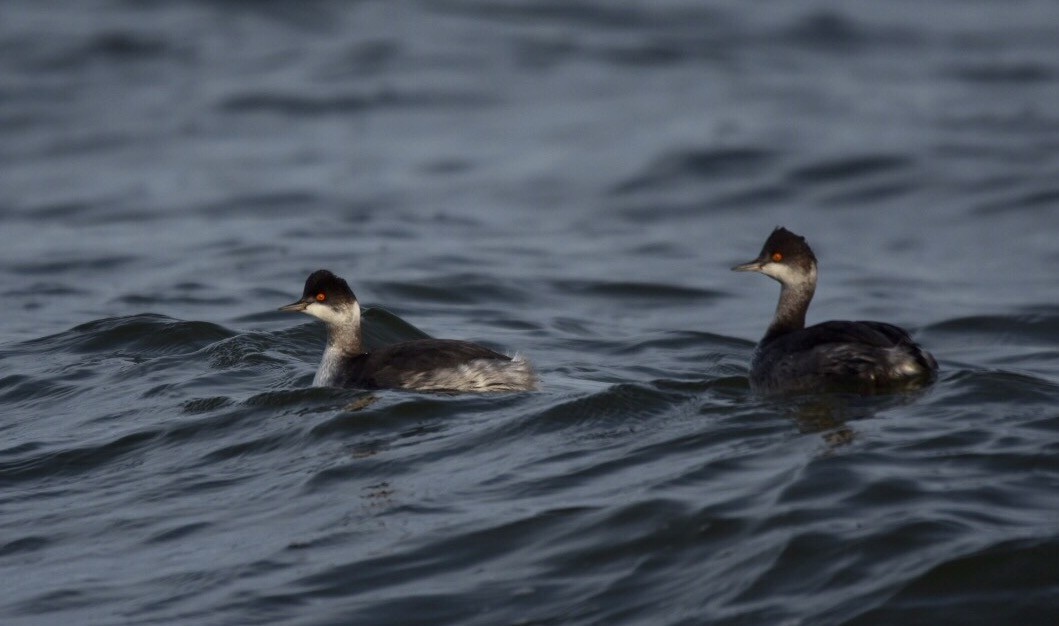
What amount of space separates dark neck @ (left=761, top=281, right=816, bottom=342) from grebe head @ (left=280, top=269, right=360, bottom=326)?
8.67ft

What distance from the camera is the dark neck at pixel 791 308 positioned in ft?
Result: 34.5

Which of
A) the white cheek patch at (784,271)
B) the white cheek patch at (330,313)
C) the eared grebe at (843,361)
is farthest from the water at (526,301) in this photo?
the white cheek patch at (784,271)

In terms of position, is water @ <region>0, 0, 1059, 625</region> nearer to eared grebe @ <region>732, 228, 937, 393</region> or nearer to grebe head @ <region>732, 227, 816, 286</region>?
eared grebe @ <region>732, 228, 937, 393</region>

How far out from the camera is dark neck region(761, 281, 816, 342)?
1052 cm

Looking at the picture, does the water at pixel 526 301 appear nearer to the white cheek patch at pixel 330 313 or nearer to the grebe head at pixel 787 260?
the white cheek patch at pixel 330 313

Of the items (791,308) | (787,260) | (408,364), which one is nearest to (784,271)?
(787,260)

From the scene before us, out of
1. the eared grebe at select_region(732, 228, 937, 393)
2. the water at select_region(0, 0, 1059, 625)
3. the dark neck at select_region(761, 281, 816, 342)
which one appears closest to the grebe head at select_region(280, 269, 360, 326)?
the water at select_region(0, 0, 1059, 625)

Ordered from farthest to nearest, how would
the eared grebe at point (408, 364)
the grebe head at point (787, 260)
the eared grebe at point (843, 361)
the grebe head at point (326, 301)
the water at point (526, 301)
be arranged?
the grebe head at point (787, 260)
the grebe head at point (326, 301)
the eared grebe at point (408, 364)
the eared grebe at point (843, 361)
the water at point (526, 301)

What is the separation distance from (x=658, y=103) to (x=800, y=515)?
17329 millimetres

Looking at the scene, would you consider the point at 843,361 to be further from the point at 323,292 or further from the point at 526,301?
the point at 526,301

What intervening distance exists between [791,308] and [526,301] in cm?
424

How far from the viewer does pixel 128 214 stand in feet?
61.9

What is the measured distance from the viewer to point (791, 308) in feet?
34.7

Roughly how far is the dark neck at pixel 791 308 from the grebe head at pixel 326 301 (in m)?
2.64
